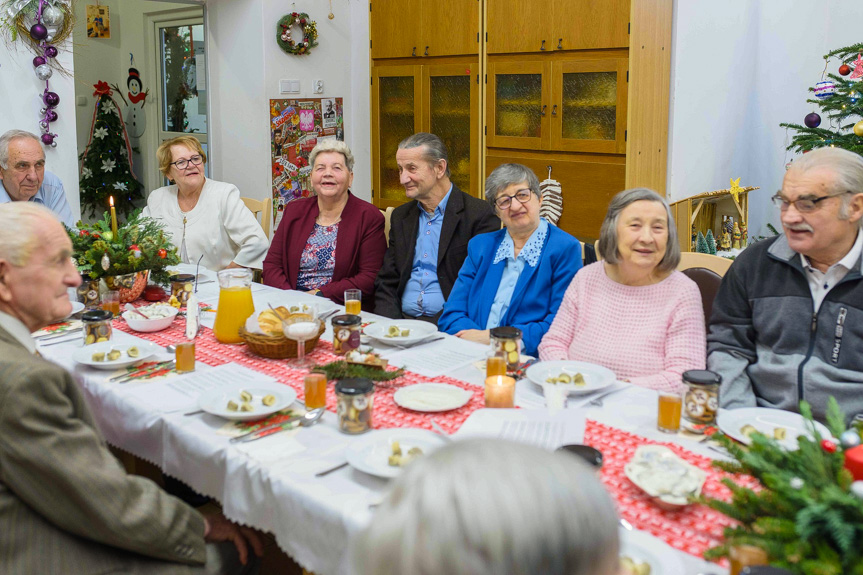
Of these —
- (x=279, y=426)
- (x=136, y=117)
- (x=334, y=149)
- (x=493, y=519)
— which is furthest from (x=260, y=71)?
(x=493, y=519)

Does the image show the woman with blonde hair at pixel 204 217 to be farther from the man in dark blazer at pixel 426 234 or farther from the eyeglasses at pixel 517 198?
the eyeglasses at pixel 517 198

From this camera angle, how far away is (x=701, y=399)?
66.6 inches

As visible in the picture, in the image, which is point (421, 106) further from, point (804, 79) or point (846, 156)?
point (846, 156)

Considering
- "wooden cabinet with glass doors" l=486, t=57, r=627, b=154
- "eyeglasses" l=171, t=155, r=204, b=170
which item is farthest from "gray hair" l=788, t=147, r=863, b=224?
"eyeglasses" l=171, t=155, r=204, b=170

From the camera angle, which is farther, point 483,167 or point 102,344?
point 483,167

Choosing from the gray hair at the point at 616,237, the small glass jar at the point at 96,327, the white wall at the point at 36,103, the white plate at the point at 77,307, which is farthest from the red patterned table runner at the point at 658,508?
the white wall at the point at 36,103

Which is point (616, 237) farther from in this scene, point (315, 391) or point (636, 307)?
point (315, 391)

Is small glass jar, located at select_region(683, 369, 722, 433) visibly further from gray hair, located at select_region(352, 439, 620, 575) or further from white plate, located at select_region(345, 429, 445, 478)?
gray hair, located at select_region(352, 439, 620, 575)

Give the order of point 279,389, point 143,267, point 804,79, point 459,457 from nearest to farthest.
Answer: point 459,457, point 279,389, point 143,267, point 804,79

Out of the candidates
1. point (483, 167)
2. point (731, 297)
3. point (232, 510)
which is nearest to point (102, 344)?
point (232, 510)

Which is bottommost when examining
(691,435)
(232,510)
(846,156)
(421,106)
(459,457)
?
(232,510)

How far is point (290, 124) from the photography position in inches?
220

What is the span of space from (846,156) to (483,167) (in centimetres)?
333

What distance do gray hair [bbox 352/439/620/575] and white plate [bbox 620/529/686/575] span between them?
21.0 inches
